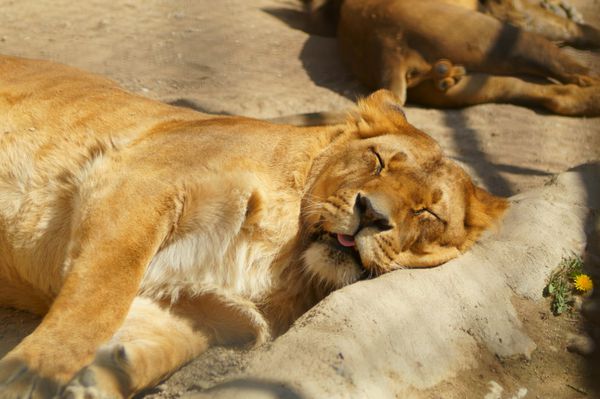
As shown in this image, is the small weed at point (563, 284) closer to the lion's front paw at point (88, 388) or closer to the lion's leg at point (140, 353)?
the lion's leg at point (140, 353)

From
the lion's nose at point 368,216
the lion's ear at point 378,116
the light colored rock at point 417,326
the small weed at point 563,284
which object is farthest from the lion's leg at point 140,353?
the small weed at point 563,284

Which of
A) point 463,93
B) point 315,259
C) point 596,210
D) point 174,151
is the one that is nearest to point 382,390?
point 315,259

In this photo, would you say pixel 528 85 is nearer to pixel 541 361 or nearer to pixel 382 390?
pixel 541 361

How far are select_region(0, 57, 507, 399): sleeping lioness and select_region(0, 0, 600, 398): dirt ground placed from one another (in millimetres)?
1669

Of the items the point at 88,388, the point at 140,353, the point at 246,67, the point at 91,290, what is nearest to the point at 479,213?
the point at 140,353

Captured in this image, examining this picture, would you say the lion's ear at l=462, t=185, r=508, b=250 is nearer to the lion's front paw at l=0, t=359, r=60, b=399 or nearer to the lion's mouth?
the lion's mouth

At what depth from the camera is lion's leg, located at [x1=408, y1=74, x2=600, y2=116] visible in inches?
229

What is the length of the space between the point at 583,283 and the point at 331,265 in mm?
1133

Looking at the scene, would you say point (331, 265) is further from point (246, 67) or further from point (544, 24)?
point (544, 24)

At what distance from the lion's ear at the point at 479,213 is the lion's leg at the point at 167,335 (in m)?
0.93

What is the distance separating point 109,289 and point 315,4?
5145 mm

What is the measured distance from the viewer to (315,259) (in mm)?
2889

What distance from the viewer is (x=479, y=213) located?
10.8ft

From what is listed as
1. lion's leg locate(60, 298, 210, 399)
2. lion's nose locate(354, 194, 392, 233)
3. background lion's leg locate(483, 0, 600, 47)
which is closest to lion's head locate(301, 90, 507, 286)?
lion's nose locate(354, 194, 392, 233)
